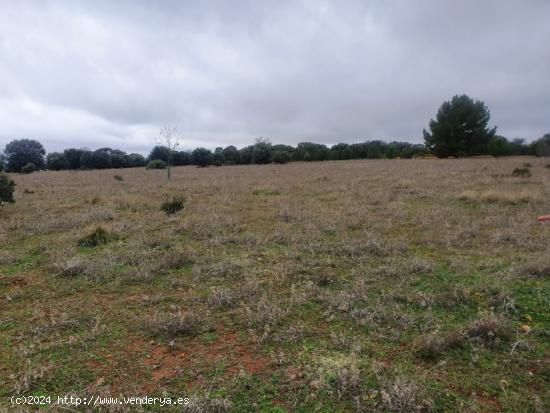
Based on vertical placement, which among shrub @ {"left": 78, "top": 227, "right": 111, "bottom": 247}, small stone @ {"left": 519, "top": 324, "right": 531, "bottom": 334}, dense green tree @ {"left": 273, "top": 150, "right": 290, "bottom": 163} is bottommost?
small stone @ {"left": 519, "top": 324, "right": 531, "bottom": 334}

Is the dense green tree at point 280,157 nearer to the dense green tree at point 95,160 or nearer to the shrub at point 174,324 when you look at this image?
the dense green tree at point 95,160

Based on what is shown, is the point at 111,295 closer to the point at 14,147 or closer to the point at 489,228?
the point at 489,228

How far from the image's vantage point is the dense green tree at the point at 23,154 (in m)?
48.0

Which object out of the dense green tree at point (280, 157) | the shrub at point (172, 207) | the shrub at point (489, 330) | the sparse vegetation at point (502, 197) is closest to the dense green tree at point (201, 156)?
the dense green tree at point (280, 157)

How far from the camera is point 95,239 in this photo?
23.1 feet

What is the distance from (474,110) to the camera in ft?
122

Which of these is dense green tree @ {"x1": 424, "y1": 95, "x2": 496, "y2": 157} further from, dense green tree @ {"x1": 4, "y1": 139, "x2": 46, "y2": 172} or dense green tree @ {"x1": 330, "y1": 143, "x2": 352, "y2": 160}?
dense green tree @ {"x1": 4, "y1": 139, "x2": 46, "y2": 172}

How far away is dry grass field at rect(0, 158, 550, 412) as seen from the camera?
112 inches

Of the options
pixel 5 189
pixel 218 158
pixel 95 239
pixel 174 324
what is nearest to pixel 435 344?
pixel 174 324

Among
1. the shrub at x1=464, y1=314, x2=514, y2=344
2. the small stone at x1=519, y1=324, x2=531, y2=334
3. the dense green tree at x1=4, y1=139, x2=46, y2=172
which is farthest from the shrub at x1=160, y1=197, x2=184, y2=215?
the dense green tree at x1=4, y1=139, x2=46, y2=172

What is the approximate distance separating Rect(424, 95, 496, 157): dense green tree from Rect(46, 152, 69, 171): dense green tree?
47.2 meters

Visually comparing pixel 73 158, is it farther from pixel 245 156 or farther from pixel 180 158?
pixel 245 156

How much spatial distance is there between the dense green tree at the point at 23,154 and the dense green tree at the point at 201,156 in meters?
20.9

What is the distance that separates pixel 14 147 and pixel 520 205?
5780 cm
